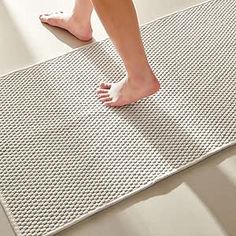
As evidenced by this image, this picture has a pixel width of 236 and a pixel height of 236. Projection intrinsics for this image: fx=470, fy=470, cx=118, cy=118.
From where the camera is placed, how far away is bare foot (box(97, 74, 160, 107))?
3.87ft

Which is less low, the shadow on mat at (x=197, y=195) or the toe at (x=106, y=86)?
the toe at (x=106, y=86)

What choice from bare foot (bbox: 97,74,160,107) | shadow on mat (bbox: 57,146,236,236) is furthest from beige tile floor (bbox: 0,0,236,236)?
bare foot (bbox: 97,74,160,107)

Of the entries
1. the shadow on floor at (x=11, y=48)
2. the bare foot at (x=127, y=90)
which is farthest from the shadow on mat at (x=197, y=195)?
the shadow on floor at (x=11, y=48)

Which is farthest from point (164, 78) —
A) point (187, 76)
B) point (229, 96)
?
point (229, 96)

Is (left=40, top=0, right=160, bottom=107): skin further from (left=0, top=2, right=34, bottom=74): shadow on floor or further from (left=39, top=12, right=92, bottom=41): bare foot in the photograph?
(left=0, top=2, right=34, bottom=74): shadow on floor

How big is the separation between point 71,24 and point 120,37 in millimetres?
387

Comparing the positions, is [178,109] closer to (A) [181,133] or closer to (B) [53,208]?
(A) [181,133]

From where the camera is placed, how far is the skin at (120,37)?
1.03 m

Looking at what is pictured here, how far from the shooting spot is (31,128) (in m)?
1.19

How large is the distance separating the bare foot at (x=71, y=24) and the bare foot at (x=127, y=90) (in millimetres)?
209

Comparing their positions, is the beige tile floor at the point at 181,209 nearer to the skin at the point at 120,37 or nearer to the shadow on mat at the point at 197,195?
the shadow on mat at the point at 197,195

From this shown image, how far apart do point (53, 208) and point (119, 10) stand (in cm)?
46

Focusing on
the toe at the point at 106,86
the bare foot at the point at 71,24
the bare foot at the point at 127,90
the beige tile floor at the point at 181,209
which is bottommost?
the beige tile floor at the point at 181,209

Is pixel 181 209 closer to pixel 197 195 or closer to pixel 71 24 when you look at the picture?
pixel 197 195
